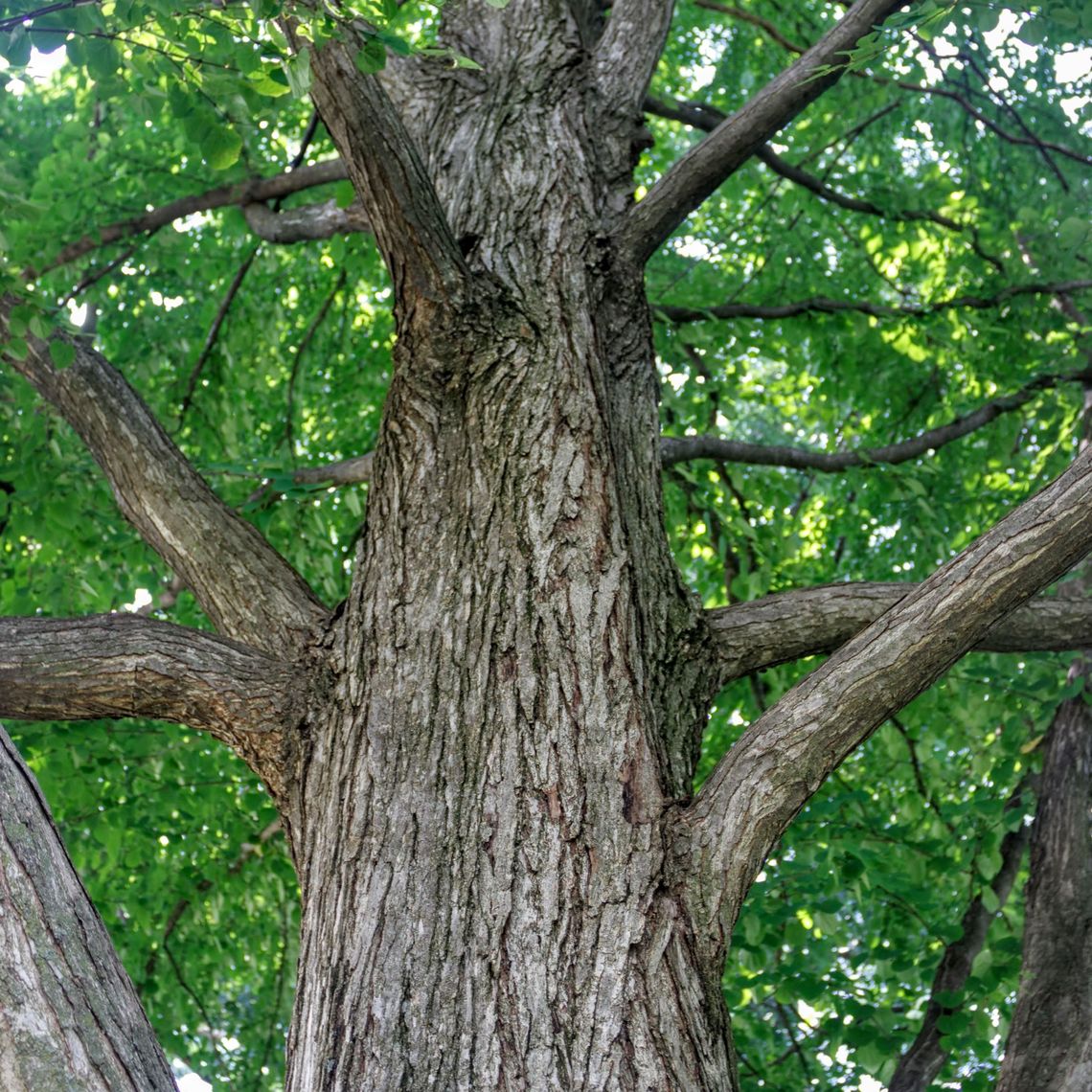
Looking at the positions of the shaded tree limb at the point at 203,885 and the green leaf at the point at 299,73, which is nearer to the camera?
the green leaf at the point at 299,73

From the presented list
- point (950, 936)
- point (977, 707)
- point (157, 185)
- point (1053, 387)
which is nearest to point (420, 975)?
point (950, 936)

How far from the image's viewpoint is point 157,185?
5680mm

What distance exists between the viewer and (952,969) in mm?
3592

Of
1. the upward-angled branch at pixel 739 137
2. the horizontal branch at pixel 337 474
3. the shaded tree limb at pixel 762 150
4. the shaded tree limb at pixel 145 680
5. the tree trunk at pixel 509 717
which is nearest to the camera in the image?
the tree trunk at pixel 509 717

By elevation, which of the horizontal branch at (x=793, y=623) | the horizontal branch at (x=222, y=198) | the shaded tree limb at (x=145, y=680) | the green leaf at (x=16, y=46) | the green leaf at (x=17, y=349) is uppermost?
the horizontal branch at (x=222, y=198)

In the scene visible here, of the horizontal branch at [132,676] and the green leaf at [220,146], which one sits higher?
the green leaf at [220,146]

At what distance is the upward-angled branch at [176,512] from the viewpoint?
2.75 meters

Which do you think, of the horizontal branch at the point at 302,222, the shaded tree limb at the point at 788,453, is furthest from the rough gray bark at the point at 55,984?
the horizontal branch at the point at 302,222

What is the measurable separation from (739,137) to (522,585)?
1.48m

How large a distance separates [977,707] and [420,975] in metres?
3.21

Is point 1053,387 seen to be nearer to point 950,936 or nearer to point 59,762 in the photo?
point 950,936

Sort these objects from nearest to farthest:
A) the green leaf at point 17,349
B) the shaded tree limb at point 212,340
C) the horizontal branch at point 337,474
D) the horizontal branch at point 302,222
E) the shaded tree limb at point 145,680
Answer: the shaded tree limb at point 145,680 < the green leaf at point 17,349 < the horizontal branch at point 337,474 < the horizontal branch at point 302,222 < the shaded tree limb at point 212,340

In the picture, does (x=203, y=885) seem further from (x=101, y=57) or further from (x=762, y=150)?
(x=762, y=150)

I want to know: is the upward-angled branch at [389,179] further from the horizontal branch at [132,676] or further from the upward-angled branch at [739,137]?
the horizontal branch at [132,676]
